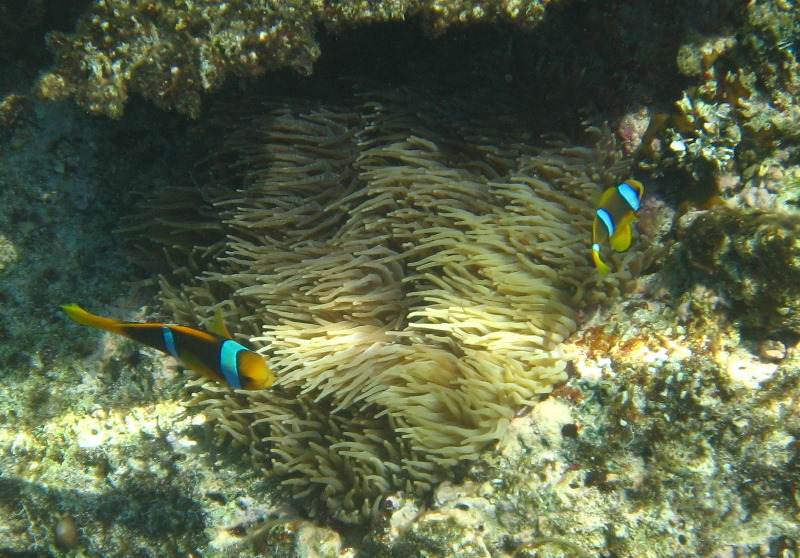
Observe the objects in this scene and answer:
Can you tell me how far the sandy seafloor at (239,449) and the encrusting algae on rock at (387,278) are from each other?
19 centimetres

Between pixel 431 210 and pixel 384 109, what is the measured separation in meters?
0.80

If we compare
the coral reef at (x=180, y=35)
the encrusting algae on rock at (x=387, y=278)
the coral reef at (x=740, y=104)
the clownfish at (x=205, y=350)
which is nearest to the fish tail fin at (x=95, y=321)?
the clownfish at (x=205, y=350)

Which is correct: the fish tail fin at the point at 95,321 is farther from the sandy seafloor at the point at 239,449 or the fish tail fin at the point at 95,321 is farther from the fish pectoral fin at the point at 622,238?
the fish pectoral fin at the point at 622,238

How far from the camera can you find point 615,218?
218cm

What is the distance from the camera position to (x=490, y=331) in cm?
246

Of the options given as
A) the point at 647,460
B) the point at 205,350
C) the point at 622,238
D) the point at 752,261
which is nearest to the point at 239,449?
the point at 205,350

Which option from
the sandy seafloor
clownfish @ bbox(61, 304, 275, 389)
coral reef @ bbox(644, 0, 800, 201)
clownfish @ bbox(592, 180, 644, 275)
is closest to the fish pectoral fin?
clownfish @ bbox(592, 180, 644, 275)

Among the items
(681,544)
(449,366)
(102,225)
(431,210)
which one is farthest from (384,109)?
(681,544)

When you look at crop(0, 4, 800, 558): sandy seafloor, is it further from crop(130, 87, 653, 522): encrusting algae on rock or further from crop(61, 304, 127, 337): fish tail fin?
crop(61, 304, 127, 337): fish tail fin

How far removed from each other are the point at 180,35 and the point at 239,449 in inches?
86.3

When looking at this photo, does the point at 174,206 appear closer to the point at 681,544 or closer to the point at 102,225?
the point at 102,225

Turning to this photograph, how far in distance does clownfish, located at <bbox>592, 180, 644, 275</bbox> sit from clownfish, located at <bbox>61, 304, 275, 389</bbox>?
1479 mm

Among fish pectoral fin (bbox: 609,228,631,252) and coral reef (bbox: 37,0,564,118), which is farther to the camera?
coral reef (bbox: 37,0,564,118)

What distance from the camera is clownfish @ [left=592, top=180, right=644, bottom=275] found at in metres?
2.15
